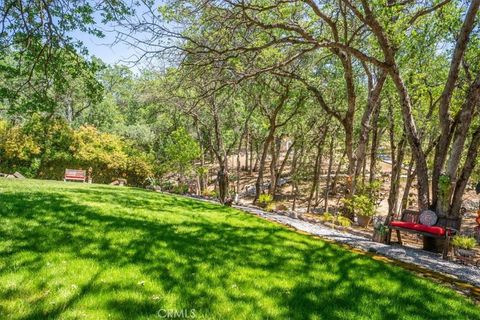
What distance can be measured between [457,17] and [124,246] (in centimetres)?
1349

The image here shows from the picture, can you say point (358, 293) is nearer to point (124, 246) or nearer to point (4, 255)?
point (124, 246)

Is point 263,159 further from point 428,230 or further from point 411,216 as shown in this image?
A: point 428,230

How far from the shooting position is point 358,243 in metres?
Answer: 8.00

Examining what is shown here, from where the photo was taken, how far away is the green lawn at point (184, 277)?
3.31 m

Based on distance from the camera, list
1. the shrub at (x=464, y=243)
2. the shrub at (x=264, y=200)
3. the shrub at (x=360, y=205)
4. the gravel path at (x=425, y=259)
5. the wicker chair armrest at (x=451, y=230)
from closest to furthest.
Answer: the gravel path at (x=425, y=259), the shrub at (x=464, y=243), the wicker chair armrest at (x=451, y=230), the shrub at (x=360, y=205), the shrub at (x=264, y=200)

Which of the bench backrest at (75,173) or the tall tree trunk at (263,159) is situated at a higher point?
the tall tree trunk at (263,159)

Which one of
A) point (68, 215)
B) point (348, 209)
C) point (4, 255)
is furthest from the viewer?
point (348, 209)

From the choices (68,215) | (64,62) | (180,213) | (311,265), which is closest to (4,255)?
(68,215)

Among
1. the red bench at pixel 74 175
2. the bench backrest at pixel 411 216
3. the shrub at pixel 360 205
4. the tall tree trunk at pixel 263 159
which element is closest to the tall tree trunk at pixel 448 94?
the bench backrest at pixel 411 216

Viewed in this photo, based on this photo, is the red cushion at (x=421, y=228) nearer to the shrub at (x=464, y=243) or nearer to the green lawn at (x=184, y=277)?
the shrub at (x=464, y=243)

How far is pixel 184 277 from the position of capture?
13.5 feet

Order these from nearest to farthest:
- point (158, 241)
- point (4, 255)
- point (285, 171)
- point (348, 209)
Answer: point (4, 255) → point (158, 241) → point (348, 209) → point (285, 171)

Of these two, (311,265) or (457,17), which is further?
(457,17)

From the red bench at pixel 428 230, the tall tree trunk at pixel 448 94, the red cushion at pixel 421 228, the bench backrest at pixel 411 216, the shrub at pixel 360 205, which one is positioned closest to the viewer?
the red bench at pixel 428 230
